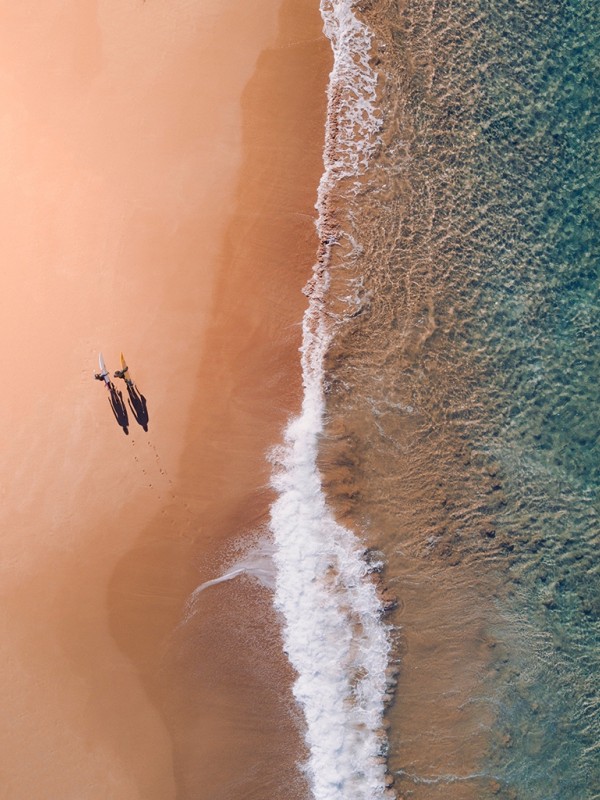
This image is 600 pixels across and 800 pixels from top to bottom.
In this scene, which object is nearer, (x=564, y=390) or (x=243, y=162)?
(x=243, y=162)

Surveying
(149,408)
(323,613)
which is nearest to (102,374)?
(149,408)

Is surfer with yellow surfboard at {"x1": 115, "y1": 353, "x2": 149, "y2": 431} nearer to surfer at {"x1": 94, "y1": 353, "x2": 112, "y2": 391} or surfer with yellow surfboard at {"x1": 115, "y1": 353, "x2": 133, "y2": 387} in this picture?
surfer with yellow surfboard at {"x1": 115, "y1": 353, "x2": 133, "y2": 387}

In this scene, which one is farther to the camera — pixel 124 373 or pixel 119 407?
pixel 119 407

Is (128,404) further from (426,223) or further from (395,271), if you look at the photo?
(426,223)

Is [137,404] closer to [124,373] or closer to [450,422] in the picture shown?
[124,373]

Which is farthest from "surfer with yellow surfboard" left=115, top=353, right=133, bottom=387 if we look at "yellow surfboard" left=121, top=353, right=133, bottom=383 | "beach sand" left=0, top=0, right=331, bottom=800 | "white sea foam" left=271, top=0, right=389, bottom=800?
"white sea foam" left=271, top=0, right=389, bottom=800

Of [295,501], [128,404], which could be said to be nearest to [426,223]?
[295,501]

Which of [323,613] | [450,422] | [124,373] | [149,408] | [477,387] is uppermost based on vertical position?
[124,373]
